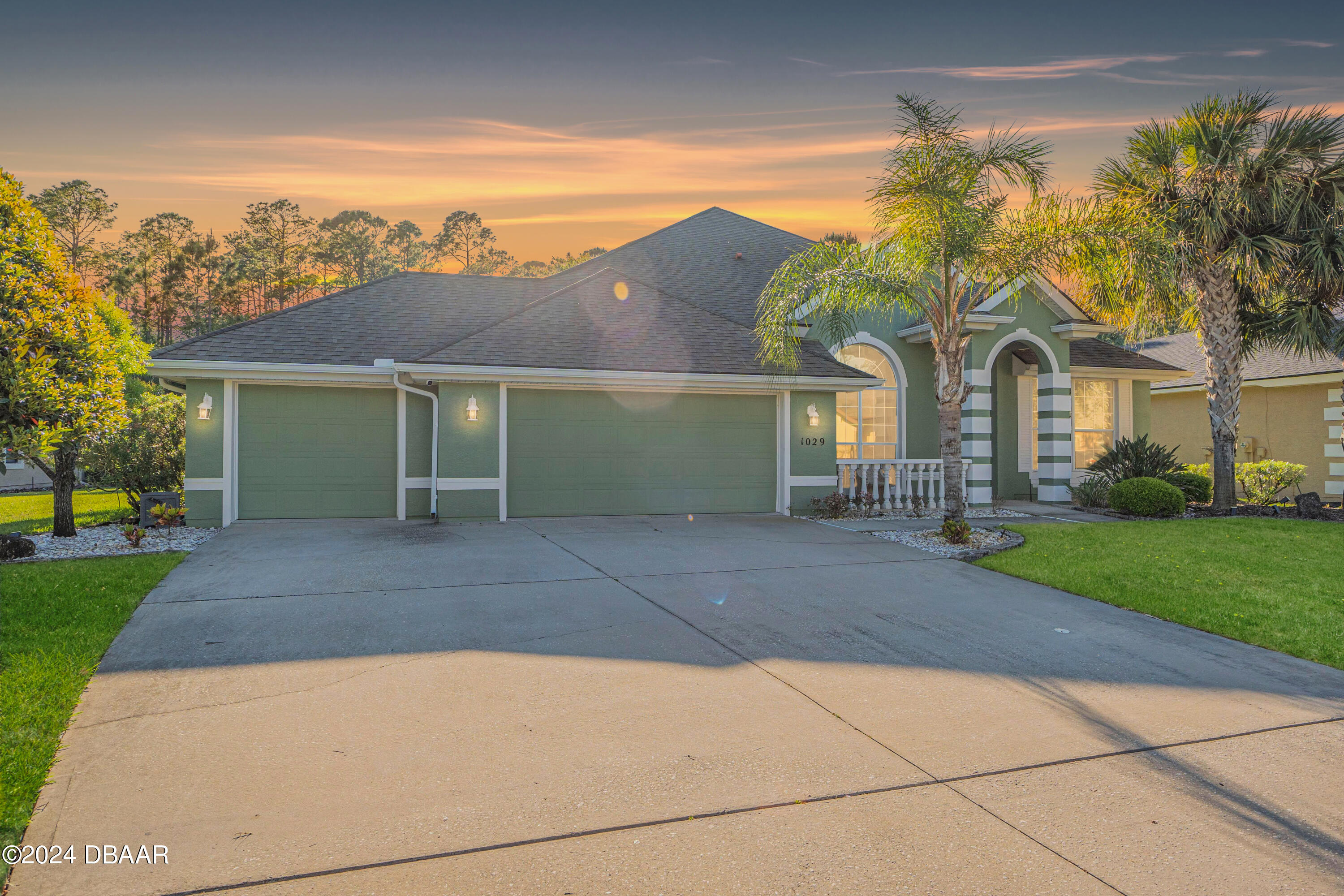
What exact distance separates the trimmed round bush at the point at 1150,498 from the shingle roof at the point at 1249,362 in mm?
4218

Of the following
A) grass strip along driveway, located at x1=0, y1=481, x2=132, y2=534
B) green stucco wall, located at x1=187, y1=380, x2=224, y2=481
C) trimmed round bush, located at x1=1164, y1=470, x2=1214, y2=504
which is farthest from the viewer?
trimmed round bush, located at x1=1164, y1=470, x2=1214, y2=504

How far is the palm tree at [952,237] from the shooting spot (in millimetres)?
11008

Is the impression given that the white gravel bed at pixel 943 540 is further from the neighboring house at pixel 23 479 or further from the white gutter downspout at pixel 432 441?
the neighboring house at pixel 23 479

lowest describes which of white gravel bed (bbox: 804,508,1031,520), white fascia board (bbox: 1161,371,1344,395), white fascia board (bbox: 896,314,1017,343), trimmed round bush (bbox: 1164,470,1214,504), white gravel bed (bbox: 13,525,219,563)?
white gravel bed (bbox: 13,525,219,563)

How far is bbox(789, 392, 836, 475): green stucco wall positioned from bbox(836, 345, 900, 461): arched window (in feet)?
4.84

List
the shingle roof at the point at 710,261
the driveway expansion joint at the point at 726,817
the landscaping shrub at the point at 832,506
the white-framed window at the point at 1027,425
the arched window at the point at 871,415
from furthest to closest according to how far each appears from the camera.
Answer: the shingle roof at the point at 710,261, the white-framed window at the point at 1027,425, the arched window at the point at 871,415, the landscaping shrub at the point at 832,506, the driveway expansion joint at the point at 726,817

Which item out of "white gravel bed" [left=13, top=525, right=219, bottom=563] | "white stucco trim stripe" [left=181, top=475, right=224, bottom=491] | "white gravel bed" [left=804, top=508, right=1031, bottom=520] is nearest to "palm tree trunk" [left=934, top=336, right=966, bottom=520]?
"white gravel bed" [left=804, top=508, right=1031, bottom=520]

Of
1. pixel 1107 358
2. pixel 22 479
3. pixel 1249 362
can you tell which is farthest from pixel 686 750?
pixel 22 479

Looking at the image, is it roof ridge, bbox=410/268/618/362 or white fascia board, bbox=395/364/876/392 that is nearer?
white fascia board, bbox=395/364/876/392

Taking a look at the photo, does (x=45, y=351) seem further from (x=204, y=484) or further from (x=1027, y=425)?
(x=1027, y=425)

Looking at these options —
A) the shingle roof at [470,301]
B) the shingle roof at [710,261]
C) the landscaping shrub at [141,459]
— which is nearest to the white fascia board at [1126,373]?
the shingle roof at [470,301]

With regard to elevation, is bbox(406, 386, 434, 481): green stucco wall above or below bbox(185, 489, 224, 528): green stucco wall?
above

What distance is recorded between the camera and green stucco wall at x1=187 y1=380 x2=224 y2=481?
41.7 feet

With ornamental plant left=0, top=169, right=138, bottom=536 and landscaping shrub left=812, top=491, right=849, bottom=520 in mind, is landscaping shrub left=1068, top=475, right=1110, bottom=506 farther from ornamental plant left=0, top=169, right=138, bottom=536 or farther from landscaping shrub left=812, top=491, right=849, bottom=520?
ornamental plant left=0, top=169, right=138, bottom=536
